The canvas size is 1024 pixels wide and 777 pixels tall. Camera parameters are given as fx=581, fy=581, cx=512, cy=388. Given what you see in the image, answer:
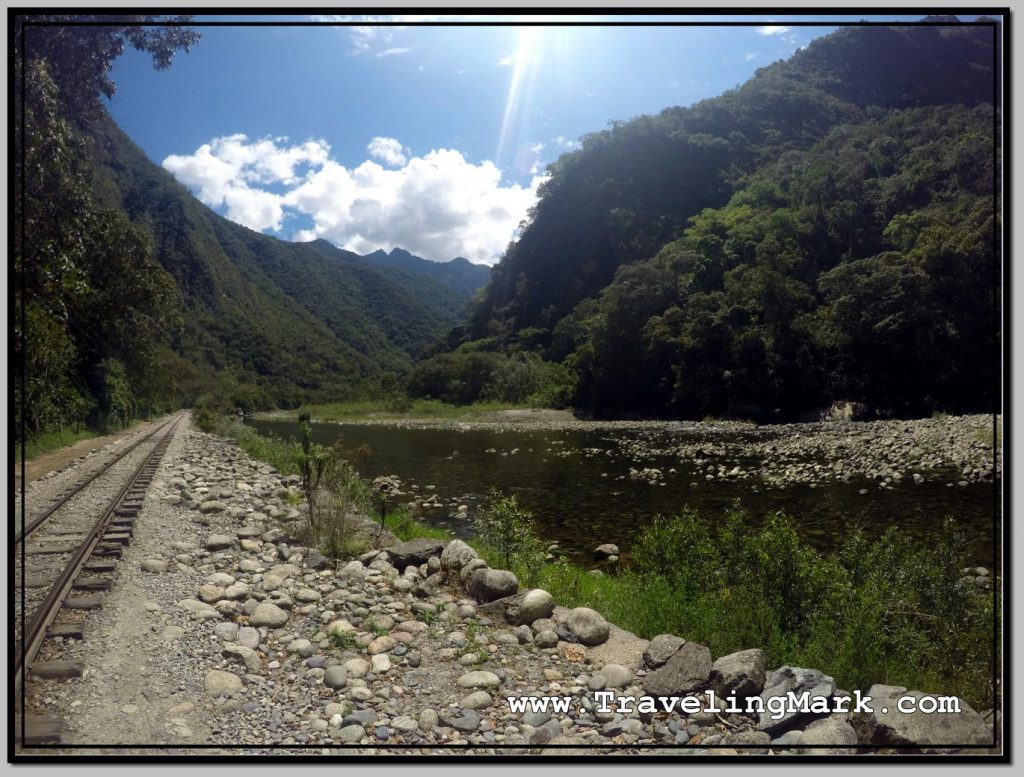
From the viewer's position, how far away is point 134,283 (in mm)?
22812

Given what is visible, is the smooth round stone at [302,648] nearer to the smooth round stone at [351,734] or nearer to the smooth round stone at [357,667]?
the smooth round stone at [357,667]

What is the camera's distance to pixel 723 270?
58.8 m

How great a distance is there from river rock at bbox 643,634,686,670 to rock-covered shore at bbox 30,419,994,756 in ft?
0.05

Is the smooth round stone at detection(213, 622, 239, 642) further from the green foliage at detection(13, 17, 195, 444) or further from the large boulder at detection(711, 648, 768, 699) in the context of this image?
the large boulder at detection(711, 648, 768, 699)

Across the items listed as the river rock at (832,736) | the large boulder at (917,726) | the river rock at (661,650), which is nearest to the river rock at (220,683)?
the river rock at (661,650)

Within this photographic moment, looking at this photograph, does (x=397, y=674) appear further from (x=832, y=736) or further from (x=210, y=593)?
(x=832, y=736)

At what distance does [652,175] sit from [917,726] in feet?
377

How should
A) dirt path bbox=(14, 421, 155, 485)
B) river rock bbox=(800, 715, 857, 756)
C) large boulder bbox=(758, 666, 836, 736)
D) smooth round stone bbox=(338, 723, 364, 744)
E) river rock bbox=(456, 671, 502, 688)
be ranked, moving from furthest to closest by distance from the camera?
dirt path bbox=(14, 421, 155, 485) → river rock bbox=(456, 671, 502, 688) → smooth round stone bbox=(338, 723, 364, 744) → large boulder bbox=(758, 666, 836, 736) → river rock bbox=(800, 715, 857, 756)

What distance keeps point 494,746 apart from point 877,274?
121ft

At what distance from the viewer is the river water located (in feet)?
34.6

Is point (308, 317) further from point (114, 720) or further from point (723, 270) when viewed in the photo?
point (114, 720)

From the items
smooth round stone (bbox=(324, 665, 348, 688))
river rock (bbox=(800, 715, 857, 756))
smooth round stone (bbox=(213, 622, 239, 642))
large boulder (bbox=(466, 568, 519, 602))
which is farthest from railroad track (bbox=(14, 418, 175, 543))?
river rock (bbox=(800, 715, 857, 756))

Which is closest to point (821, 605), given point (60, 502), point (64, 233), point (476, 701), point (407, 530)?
point (476, 701)

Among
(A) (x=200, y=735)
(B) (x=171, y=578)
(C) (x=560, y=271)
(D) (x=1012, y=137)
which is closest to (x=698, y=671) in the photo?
(A) (x=200, y=735)
